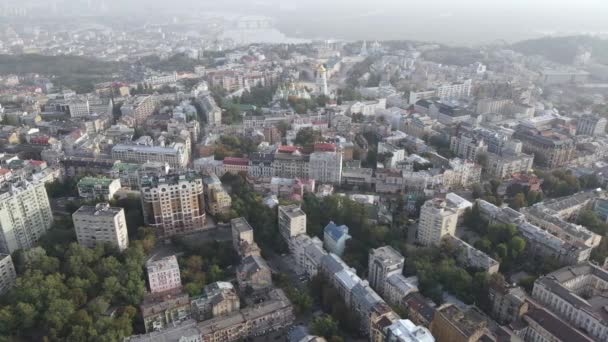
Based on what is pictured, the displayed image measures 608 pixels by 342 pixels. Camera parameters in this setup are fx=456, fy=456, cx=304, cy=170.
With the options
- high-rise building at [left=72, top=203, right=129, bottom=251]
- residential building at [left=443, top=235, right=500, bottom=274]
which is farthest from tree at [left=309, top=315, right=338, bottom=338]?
high-rise building at [left=72, top=203, right=129, bottom=251]

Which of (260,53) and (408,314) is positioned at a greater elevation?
(260,53)

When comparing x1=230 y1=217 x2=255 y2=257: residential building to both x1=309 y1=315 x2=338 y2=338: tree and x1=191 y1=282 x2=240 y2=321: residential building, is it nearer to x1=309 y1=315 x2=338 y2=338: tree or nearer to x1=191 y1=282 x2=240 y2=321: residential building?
x1=191 y1=282 x2=240 y2=321: residential building

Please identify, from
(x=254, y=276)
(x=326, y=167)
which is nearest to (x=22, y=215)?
(x=254, y=276)

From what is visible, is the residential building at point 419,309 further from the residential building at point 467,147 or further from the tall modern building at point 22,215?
the tall modern building at point 22,215

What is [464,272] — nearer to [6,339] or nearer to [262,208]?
[262,208]

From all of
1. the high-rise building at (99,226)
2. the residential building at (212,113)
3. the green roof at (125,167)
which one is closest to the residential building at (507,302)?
the high-rise building at (99,226)

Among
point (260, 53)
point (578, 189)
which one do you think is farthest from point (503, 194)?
point (260, 53)
